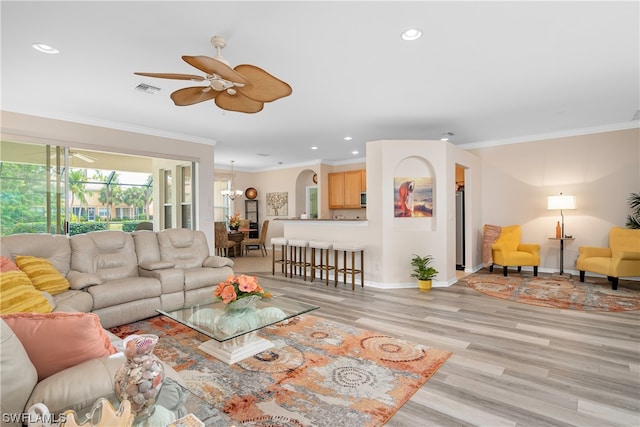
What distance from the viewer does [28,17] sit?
7.96 ft

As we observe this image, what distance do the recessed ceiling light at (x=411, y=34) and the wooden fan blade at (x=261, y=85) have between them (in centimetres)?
106

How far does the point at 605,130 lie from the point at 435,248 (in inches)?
143

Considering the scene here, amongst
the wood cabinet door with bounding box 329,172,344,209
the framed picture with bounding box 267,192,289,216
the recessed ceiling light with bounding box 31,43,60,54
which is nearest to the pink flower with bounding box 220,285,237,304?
the recessed ceiling light with bounding box 31,43,60,54

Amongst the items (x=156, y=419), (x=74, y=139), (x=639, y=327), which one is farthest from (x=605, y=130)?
(x=74, y=139)

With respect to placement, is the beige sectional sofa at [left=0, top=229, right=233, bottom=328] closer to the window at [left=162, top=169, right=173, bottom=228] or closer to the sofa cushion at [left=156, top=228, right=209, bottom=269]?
the sofa cushion at [left=156, top=228, right=209, bottom=269]

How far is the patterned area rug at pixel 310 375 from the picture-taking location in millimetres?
1974

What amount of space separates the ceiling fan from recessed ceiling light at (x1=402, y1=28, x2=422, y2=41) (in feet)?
3.52

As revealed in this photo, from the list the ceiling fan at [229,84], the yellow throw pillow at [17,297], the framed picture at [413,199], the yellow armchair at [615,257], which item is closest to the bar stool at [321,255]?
the framed picture at [413,199]

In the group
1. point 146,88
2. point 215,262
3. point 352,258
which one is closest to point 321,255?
point 352,258

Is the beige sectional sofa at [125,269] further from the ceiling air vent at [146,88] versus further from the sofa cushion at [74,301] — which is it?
the ceiling air vent at [146,88]

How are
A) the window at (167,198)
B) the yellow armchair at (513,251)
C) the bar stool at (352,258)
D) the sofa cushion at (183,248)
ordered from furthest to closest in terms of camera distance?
the window at (167,198), the yellow armchair at (513,251), the bar stool at (352,258), the sofa cushion at (183,248)

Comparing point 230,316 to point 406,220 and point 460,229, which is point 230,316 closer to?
point 406,220

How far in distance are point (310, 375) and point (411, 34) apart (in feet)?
9.26

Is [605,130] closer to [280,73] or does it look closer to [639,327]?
→ [639,327]
